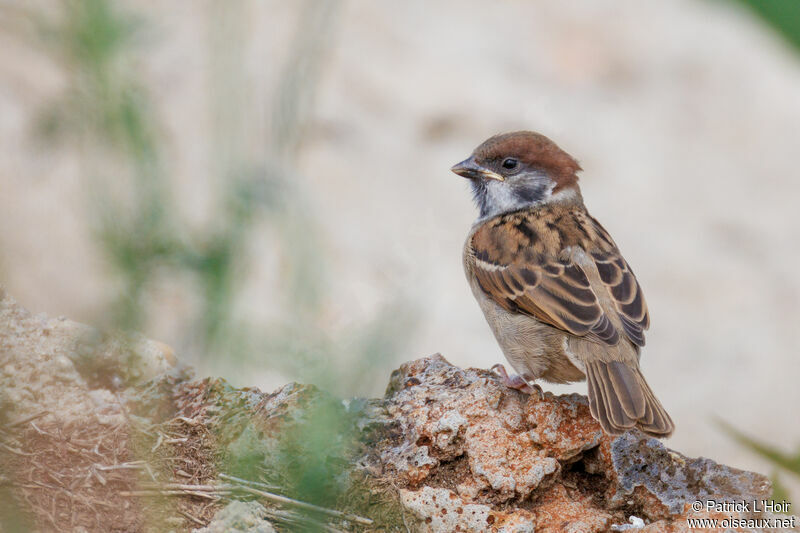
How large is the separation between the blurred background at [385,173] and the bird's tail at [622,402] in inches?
17.6

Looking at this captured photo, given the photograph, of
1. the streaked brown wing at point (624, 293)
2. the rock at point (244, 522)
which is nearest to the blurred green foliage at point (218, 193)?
the rock at point (244, 522)

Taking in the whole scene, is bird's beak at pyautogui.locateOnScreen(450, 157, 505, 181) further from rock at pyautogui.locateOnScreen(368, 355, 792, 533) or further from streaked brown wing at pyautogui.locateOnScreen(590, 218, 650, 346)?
rock at pyautogui.locateOnScreen(368, 355, 792, 533)

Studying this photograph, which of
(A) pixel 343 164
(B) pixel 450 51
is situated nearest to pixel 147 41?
(A) pixel 343 164

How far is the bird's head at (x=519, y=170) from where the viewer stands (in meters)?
5.00

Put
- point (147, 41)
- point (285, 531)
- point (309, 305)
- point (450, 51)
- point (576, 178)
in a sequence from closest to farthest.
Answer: point (309, 305), point (147, 41), point (285, 531), point (576, 178), point (450, 51)

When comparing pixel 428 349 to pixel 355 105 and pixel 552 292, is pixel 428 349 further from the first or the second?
pixel 552 292

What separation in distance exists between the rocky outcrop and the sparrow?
0.18 metres

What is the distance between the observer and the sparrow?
3701 mm

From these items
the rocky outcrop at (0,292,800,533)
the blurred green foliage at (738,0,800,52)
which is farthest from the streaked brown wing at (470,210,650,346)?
the blurred green foliage at (738,0,800,52)

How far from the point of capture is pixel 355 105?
28.0ft

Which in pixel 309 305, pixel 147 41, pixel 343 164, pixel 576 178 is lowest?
pixel 309 305

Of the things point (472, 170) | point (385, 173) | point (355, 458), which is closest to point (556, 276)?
point (472, 170)

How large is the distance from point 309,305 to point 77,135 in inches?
17.5

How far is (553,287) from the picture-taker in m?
4.14
